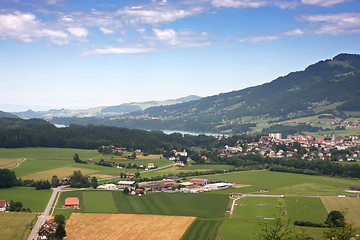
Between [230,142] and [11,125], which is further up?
[11,125]

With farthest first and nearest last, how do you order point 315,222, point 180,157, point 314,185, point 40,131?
point 40,131 < point 180,157 < point 314,185 < point 315,222

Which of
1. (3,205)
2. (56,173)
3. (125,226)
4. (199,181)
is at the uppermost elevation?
(56,173)

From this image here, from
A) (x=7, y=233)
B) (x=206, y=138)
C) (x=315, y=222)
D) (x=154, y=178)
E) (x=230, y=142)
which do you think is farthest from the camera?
(x=206, y=138)

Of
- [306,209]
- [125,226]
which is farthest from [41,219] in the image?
[306,209]

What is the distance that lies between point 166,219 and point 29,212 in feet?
46.5

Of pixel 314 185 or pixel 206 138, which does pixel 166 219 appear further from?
pixel 206 138

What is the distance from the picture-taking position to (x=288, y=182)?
66938mm

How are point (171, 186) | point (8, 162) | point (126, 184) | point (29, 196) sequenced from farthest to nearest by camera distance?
1. point (8, 162)
2. point (126, 184)
3. point (171, 186)
4. point (29, 196)

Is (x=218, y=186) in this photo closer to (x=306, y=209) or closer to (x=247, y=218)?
(x=306, y=209)

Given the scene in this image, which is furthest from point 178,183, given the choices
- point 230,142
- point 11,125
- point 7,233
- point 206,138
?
point 11,125

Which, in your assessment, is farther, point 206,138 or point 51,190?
point 206,138

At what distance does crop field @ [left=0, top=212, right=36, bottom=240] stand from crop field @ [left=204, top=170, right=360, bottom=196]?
26.5m

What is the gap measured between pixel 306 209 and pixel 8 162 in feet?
175

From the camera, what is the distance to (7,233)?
37.5m
